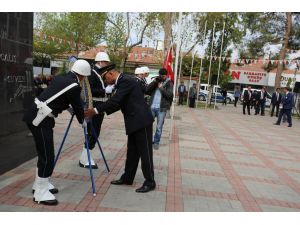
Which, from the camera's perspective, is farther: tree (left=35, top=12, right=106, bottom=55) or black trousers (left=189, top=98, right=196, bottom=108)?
tree (left=35, top=12, right=106, bottom=55)

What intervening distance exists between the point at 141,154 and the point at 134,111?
63cm

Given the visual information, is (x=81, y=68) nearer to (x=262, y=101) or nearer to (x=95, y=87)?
(x=95, y=87)

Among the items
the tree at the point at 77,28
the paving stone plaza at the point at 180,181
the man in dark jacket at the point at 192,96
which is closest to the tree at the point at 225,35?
the man in dark jacket at the point at 192,96

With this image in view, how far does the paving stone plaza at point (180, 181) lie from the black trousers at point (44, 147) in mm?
423

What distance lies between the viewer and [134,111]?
4891 mm

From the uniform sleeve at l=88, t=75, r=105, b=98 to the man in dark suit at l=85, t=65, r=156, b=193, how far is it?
1.65ft

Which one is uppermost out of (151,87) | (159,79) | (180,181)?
(159,79)

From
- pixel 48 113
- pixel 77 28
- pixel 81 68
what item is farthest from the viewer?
pixel 77 28

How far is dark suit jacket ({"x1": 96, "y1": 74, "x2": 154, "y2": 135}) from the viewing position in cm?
479

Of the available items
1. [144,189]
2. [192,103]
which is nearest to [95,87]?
[144,189]

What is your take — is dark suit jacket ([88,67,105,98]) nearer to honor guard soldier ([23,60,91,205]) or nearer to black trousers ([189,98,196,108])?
honor guard soldier ([23,60,91,205])

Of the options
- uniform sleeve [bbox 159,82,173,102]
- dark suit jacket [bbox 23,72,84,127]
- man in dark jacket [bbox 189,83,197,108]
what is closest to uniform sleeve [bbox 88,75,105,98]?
dark suit jacket [bbox 23,72,84,127]

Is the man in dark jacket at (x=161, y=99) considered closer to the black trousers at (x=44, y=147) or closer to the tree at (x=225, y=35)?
the black trousers at (x=44, y=147)

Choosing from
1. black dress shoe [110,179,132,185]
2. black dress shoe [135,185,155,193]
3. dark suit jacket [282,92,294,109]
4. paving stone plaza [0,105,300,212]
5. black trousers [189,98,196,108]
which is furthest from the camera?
black trousers [189,98,196,108]
